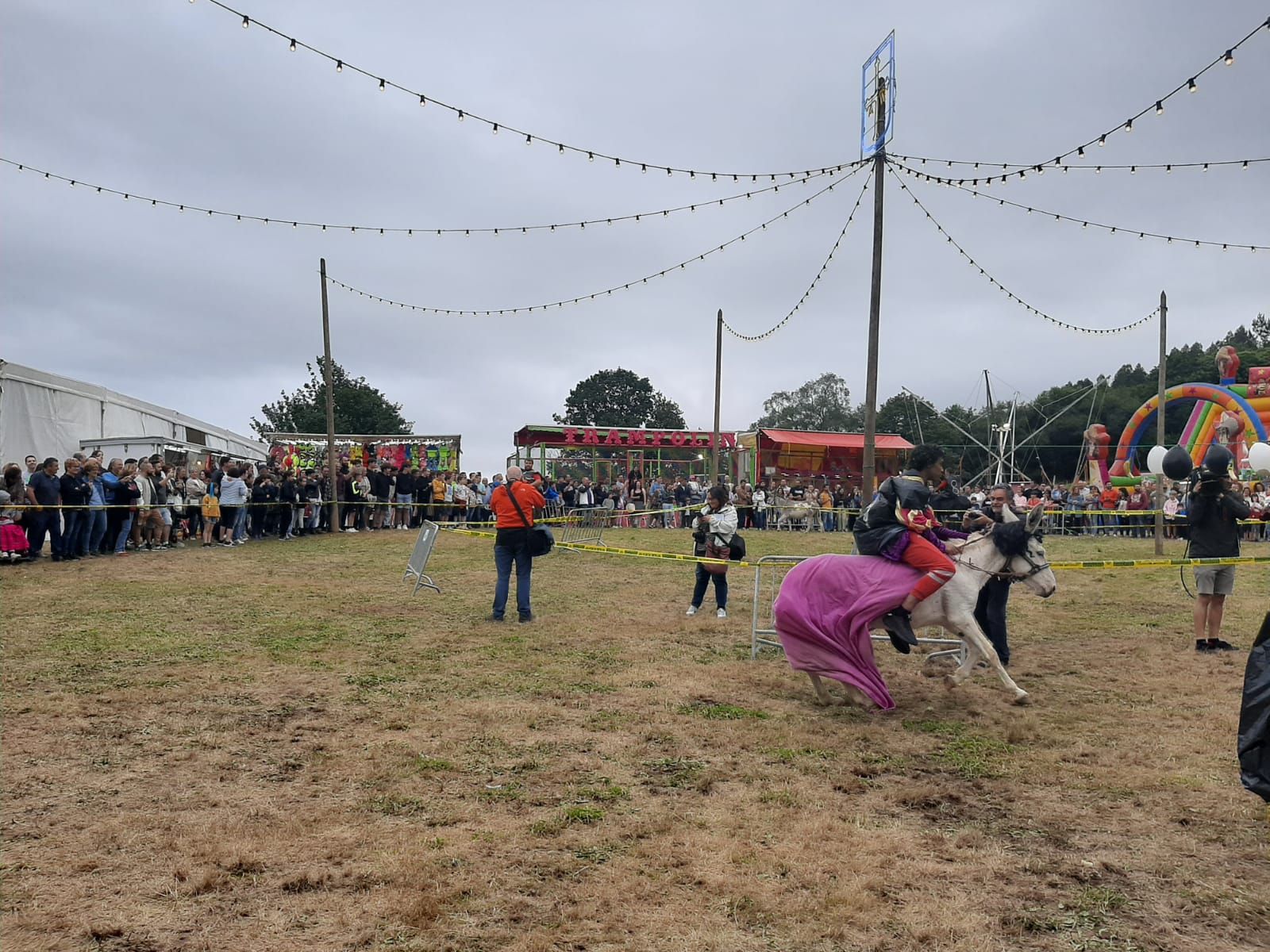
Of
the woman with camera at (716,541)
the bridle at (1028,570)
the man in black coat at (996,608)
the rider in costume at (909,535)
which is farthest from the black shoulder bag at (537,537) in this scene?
the bridle at (1028,570)

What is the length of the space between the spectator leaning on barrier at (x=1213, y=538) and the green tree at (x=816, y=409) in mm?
80625

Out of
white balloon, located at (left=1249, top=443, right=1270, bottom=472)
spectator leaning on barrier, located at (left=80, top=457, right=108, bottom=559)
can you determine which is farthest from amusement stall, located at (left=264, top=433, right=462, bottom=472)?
white balloon, located at (left=1249, top=443, right=1270, bottom=472)

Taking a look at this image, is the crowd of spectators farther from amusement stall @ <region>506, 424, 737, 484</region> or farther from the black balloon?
the black balloon

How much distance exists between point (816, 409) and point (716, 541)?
8377 centimetres

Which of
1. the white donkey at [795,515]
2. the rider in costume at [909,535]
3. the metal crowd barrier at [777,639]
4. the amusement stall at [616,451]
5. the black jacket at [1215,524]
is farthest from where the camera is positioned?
the amusement stall at [616,451]

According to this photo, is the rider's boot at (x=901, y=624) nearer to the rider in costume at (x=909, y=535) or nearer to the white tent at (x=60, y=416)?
the rider in costume at (x=909, y=535)

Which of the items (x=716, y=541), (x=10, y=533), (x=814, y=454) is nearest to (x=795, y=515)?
(x=814, y=454)

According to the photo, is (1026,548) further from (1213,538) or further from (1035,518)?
(1213,538)

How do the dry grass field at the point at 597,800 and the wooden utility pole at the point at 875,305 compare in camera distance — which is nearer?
the dry grass field at the point at 597,800

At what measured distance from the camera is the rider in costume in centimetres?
699

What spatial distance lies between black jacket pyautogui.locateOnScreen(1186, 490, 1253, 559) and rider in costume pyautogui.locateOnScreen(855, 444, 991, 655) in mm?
3761

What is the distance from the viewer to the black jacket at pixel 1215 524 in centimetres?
920

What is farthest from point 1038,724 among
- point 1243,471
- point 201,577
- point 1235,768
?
point 1243,471

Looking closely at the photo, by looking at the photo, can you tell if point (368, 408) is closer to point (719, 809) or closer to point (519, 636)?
point (519, 636)
